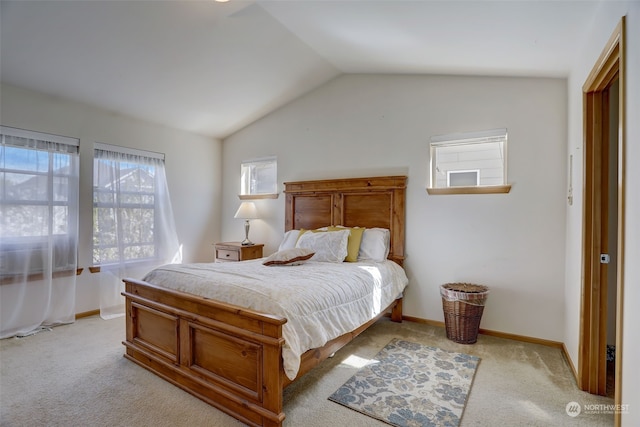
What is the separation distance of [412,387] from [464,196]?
1.94 meters

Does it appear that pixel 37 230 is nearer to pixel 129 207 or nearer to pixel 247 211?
pixel 129 207

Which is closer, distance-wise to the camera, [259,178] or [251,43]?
[251,43]

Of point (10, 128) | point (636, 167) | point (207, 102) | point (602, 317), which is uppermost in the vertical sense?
point (207, 102)

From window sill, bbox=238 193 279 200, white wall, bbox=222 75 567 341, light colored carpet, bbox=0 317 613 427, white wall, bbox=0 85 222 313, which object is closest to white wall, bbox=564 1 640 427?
light colored carpet, bbox=0 317 613 427

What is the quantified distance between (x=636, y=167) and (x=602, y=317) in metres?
1.32

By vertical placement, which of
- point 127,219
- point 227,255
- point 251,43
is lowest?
point 227,255

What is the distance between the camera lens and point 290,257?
299cm

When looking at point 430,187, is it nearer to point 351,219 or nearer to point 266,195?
point 351,219

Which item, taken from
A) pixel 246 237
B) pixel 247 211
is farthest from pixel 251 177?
pixel 246 237

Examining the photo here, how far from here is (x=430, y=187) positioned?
3.49 m

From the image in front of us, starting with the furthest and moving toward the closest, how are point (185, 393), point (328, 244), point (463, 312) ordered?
point (328, 244) → point (463, 312) → point (185, 393)

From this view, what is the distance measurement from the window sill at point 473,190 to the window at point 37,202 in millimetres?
3857

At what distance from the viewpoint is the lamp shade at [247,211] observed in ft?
15.1

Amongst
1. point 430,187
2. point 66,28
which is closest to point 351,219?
point 430,187
